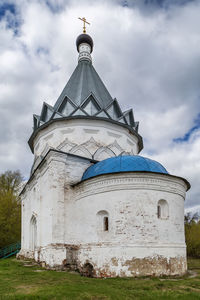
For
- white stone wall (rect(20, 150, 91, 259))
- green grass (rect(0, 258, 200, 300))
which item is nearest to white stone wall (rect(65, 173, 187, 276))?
green grass (rect(0, 258, 200, 300))

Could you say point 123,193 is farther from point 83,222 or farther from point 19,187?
point 19,187

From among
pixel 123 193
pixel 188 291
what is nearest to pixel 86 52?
pixel 123 193

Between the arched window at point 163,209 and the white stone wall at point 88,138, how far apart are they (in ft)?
14.8

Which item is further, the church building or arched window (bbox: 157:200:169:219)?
arched window (bbox: 157:200:169:219)

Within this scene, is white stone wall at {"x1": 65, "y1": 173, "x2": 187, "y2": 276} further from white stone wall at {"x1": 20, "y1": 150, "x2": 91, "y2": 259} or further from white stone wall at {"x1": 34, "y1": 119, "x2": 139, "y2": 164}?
white stone wall at {"x1": 34, "y1": 119, "x2": 139, "y2": 164}

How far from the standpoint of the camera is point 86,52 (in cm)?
1841

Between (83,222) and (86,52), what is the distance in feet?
41.5

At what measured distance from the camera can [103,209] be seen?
9.62 m

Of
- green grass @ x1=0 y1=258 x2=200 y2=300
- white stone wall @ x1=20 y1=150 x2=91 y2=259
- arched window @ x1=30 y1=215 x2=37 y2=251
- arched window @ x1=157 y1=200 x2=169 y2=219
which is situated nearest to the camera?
green grass @ x1=0 y1=258 x2=200 y2=300

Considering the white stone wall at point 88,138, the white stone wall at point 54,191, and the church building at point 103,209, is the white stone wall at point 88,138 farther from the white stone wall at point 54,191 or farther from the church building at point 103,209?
the white stone wall at point 54,191

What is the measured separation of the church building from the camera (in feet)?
29.3

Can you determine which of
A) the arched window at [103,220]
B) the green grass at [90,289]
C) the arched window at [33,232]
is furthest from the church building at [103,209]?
the green grass at [90,289]

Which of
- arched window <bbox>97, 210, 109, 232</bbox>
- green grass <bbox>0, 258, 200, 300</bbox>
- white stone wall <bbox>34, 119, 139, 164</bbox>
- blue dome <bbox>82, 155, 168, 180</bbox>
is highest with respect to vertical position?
white stone wall <bbox>34, 119, 139, 164</bbox>

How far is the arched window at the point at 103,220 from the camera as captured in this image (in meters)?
9.69
